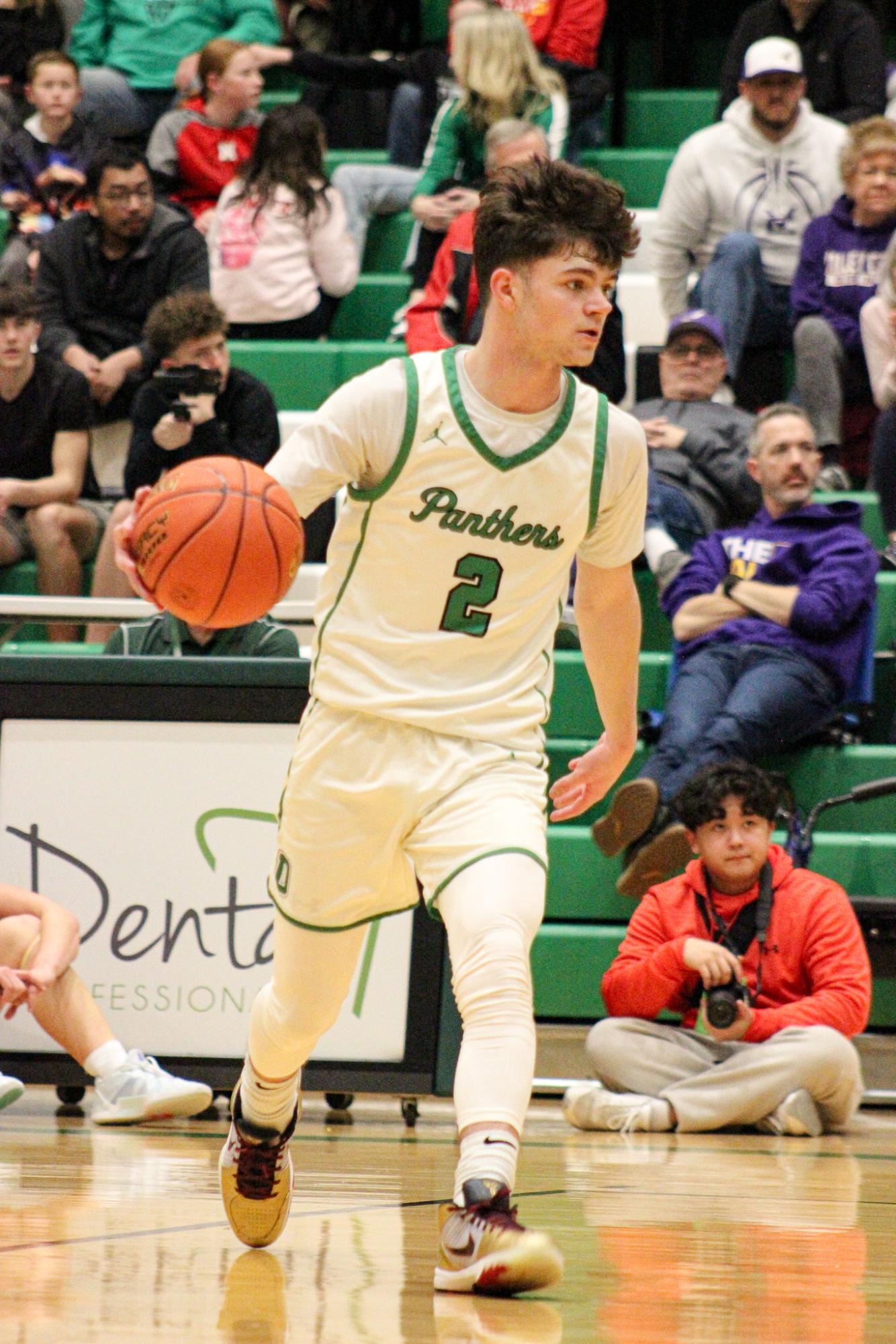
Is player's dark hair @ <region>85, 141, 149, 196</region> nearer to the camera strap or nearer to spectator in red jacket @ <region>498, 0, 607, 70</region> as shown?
spectator in red jacket @ <region>498, 0, 607, 70</region>

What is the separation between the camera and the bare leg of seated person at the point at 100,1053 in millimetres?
5023

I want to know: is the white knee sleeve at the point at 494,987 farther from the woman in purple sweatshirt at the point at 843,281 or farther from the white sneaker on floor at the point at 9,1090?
the woman in purple sweatshirt at the point at 843,281

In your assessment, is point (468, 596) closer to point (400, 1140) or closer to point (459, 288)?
point (400, 1140)

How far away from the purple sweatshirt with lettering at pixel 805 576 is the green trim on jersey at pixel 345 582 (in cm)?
374

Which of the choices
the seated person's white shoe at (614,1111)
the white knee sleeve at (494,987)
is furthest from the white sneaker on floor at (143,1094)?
the white knee sleeve at (494,987)

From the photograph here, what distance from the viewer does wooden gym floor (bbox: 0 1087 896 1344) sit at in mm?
2562

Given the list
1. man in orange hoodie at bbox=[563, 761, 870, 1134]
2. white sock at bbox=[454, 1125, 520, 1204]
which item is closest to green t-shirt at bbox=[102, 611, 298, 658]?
man in orange hoodie at bbox=[563, 761, 870, 1134]

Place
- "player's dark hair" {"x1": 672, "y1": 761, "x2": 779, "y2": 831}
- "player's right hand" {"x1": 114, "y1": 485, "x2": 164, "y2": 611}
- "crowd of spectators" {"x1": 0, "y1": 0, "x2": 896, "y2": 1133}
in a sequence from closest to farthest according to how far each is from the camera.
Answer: "player's right hand" {"x1": 114, "y1": 485, "x2": 164, "y2": 611} → "player's dark hair" {"x1": 672, "y1": 761, "x2": 779, "y2": 831} → "crowd of spectators" {"x1": 0, "y1": 0, "x2": 896, "y2": 1133}

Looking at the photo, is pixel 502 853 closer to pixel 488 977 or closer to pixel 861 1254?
pixel 488 977

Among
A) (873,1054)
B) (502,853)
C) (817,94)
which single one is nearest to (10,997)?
(502,853)

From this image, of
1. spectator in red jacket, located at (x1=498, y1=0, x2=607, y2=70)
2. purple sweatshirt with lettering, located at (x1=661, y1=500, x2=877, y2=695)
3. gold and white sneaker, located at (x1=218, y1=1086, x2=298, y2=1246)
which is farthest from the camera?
spectator in red jacket, located at (x1=498, y1=0, x2=607, y2=70)

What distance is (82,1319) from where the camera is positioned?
2516mm

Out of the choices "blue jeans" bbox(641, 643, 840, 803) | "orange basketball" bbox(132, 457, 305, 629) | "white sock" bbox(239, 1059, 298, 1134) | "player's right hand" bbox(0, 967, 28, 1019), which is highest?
"orange basketball" bbox(132, 457, 305, 629)

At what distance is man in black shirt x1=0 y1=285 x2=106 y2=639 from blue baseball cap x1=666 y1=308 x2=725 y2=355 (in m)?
2.50
